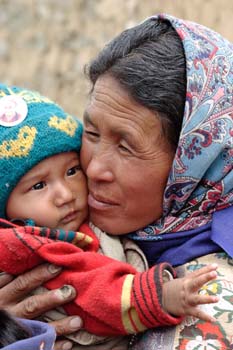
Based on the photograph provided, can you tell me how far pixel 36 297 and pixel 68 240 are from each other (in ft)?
0.74

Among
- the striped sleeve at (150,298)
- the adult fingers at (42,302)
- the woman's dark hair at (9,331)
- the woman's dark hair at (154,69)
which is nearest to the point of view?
the woman's dark hair at (9,331)

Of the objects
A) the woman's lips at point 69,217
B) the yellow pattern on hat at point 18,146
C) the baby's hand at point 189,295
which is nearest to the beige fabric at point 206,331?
the baby's hand at point 189,295

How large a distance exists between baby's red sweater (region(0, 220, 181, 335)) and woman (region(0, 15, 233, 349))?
12cm

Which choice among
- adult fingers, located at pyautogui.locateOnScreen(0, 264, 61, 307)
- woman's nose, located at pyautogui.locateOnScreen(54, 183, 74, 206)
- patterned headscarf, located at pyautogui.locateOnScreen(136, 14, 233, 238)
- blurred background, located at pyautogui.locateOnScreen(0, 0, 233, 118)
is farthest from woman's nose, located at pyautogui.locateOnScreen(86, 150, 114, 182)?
blurred background, located at pyautogui.locateOnScreen(0, 0, 233, 118)

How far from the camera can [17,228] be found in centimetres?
279

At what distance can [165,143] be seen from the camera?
9.65 feet

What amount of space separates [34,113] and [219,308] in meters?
0.99

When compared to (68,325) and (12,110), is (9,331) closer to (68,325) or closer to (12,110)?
(68,325)

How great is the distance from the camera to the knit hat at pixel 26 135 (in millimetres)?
2932

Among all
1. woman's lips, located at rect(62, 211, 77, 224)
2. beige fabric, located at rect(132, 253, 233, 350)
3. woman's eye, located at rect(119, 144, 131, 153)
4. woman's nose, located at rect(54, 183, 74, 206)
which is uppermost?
woman's eye, located at rect(119, 144, 131, 153)

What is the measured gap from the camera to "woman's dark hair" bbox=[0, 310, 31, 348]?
6.24 ft

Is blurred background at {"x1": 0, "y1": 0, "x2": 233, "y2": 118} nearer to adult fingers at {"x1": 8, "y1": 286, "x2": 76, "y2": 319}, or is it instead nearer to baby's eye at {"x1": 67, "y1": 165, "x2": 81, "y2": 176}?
baby's eye at {"x1": 67, "y1": 165, "x2": 81, "y2": 176}

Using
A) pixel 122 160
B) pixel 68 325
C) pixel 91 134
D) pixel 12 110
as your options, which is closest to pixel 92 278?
pixel 68 325

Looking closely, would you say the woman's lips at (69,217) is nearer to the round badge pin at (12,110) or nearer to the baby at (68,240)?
the baby at (68,240)
